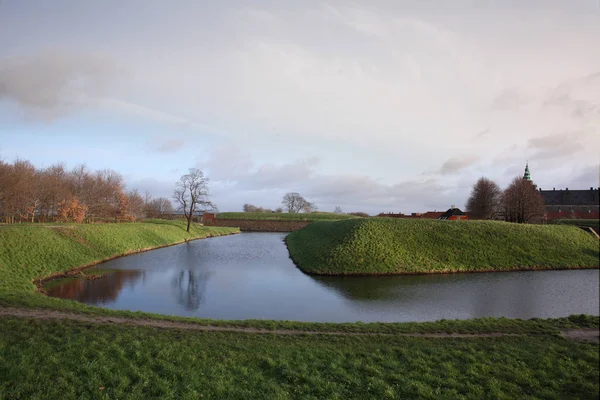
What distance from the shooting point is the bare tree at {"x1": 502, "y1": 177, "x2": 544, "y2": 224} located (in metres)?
11.5

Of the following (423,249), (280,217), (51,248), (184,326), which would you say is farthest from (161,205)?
(184,326)

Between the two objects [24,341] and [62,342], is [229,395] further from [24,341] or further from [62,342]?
[24,341]

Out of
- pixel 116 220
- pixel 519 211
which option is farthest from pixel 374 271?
pixel 116 220

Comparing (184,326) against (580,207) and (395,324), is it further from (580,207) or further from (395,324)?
(580,207)

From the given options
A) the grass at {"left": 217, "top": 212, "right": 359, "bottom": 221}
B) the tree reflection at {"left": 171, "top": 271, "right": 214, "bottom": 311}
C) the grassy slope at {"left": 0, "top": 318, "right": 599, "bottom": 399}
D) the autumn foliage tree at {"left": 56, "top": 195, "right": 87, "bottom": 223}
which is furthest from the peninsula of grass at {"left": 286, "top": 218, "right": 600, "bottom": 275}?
the grass at {"left": 217, "top": 212, "right": 359, "bottom": 221}

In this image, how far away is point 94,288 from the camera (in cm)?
1825

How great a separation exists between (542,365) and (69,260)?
88.4 ft

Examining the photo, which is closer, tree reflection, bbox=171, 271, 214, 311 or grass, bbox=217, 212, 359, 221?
tree reflection, bbox=171, 271, 214, 311

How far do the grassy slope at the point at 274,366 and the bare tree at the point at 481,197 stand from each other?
5263 cm

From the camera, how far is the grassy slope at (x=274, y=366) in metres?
6.73

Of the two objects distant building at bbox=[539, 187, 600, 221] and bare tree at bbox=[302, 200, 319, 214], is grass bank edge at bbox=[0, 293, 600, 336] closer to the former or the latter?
distant building at bbox=[539, 187, 600, 221]

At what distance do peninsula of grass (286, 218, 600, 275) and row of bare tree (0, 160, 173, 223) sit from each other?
29911 millimetres

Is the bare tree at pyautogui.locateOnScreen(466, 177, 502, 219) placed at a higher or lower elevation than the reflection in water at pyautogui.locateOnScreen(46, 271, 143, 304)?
higher

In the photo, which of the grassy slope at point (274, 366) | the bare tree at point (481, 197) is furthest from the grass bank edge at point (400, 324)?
the bare tree at point (481, 197)
